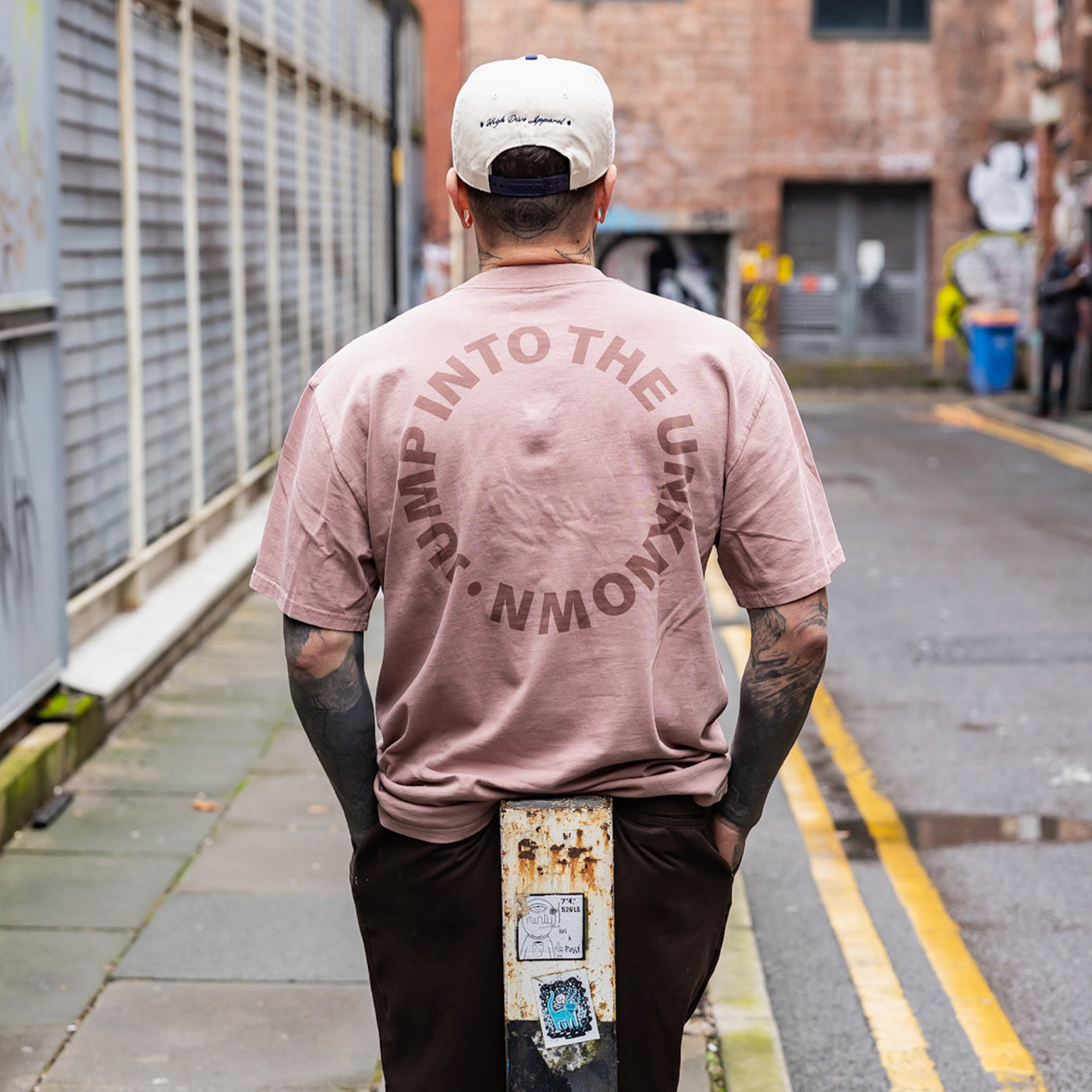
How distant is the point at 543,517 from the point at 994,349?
22.8 m

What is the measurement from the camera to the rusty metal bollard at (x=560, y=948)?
2.32 metres

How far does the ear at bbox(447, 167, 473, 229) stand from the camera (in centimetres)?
241

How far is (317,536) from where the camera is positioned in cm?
235

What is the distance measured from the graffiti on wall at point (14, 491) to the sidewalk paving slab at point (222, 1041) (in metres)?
1.84

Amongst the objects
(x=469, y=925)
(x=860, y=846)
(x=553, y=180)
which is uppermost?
(x=553, y=180)

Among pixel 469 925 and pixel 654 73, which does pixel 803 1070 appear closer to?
pixel 469 925

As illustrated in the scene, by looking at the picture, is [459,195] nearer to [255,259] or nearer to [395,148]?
[255,259]

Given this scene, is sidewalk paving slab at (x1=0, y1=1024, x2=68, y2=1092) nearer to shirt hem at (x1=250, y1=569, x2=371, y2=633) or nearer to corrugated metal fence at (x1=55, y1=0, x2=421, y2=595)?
shirt hem at (x1=250, y1=569, x2=371, y2=633)

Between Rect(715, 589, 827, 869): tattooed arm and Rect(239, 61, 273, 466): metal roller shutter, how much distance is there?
8.60 meters

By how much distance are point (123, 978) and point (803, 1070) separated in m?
1.70

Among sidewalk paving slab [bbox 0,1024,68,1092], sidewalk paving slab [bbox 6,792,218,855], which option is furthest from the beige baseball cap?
sidewalk paving slab [bbox 6,792,218,855]

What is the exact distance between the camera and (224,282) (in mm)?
10031

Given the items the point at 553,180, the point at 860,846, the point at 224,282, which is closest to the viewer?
the point at 553,180

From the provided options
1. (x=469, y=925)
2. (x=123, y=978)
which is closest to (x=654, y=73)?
(x=123, y=978)
